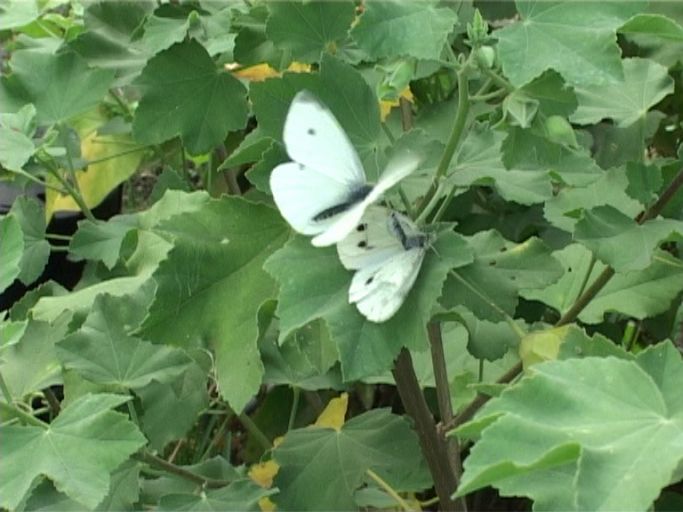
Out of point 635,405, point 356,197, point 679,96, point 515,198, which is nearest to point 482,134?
point 515,198

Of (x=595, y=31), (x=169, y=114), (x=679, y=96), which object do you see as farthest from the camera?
(x=679, y=96)

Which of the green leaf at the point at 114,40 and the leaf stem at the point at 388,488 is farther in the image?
the green leaf at the point at 114,40

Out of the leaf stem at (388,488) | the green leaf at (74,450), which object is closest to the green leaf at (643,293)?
the leaf stem at (388,488)

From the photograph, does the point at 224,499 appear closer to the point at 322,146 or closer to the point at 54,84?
the point at 322,146

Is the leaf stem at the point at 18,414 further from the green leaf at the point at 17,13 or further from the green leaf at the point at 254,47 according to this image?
the green leaf at the point at 17,13

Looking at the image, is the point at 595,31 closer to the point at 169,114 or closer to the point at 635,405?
the point at 635,405
